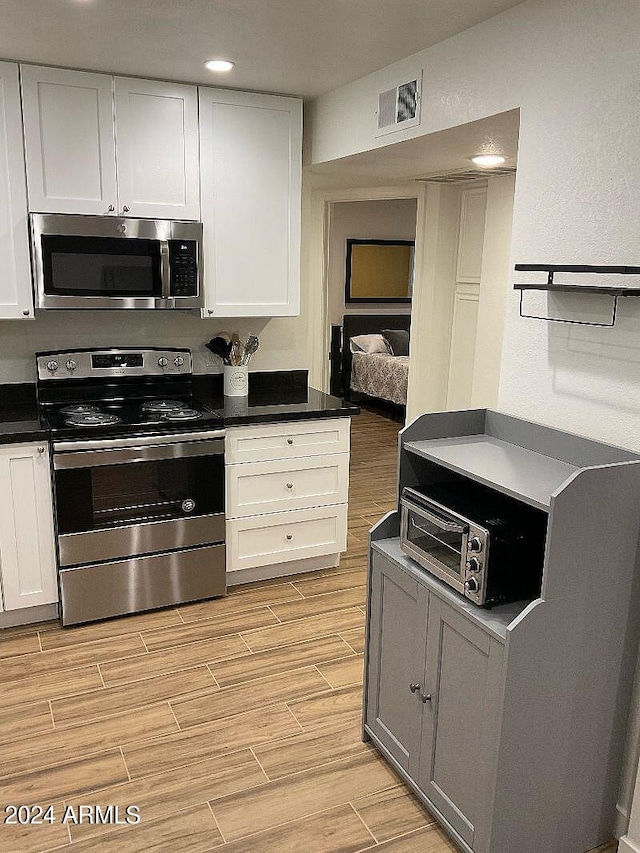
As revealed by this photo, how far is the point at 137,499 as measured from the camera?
336 centimetres

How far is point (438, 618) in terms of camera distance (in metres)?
2.11

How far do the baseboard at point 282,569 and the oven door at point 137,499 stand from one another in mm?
297

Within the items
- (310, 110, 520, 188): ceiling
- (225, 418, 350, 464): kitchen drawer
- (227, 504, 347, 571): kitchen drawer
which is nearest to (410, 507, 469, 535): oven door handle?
(310, 110, 520, 188): ceiling

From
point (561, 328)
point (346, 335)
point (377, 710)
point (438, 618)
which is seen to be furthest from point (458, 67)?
point (346, 335)

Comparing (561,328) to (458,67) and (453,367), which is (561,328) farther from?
(453,367)

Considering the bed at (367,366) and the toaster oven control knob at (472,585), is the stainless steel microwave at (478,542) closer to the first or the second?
the toaster oven control knob at (472,585)

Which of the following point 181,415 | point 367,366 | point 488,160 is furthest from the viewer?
point 367,366

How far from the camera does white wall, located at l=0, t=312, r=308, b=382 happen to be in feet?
11.8

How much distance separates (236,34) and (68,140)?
0.99 meters

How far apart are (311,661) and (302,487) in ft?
3.09

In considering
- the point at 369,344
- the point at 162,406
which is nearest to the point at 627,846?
the point at 162,406

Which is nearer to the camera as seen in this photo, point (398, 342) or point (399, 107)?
point (399, 107)

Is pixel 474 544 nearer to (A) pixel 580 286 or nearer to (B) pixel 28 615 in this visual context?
(A) pixel 580 286

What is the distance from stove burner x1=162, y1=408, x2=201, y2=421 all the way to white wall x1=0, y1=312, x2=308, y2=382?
0.56 metres
